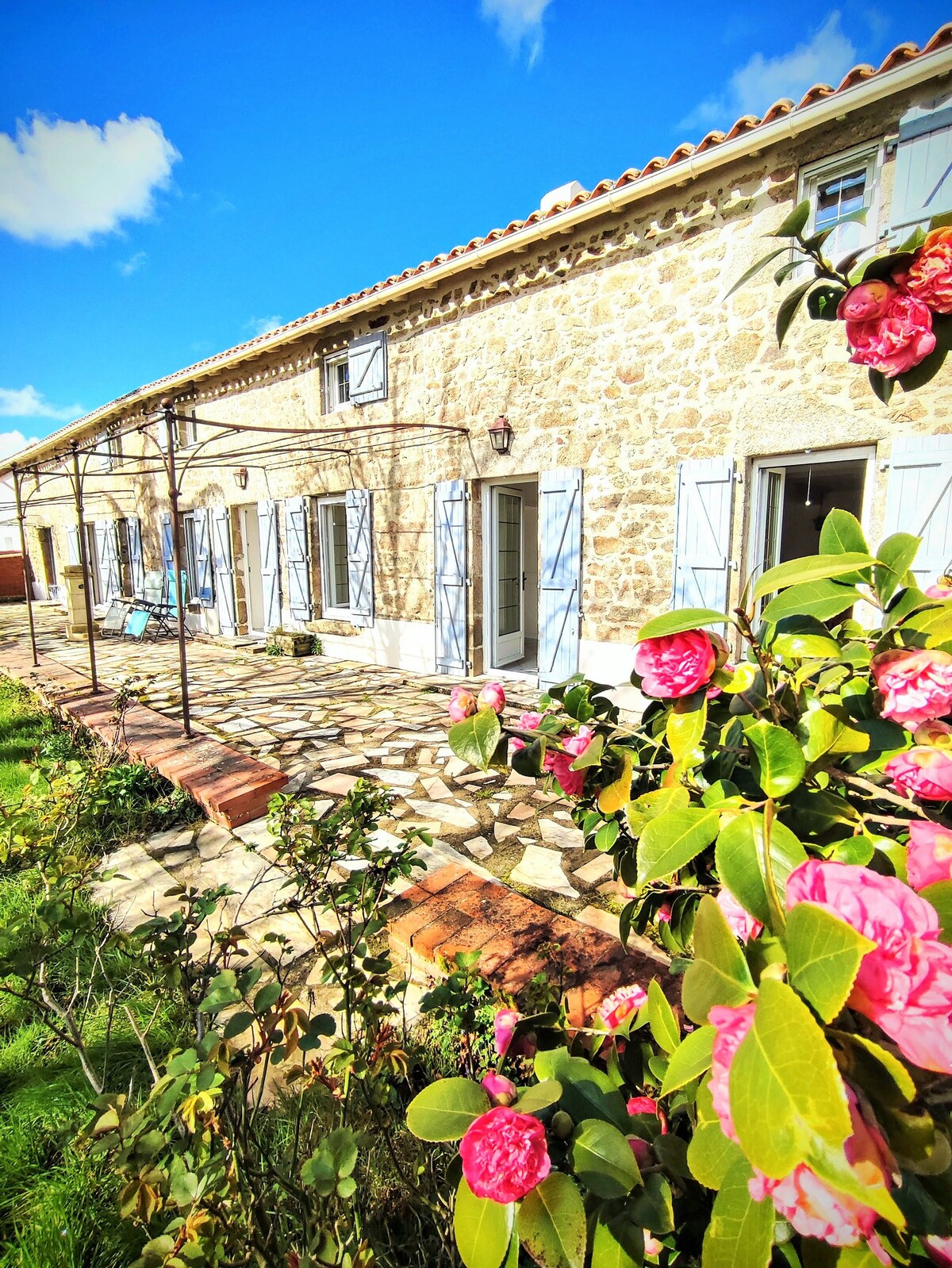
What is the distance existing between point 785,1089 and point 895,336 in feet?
2.67

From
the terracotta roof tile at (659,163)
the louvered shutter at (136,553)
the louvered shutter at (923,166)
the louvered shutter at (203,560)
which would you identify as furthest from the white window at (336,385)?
the louvered shutter at (136,553)

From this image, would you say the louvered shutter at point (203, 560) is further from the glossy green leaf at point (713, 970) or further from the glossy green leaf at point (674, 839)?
the glossy green leaf at point (713, 970)

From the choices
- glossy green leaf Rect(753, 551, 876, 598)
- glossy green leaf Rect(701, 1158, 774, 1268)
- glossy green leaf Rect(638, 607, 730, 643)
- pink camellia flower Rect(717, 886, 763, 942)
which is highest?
glossy green leaf Rect(753, 551, 876, 598)

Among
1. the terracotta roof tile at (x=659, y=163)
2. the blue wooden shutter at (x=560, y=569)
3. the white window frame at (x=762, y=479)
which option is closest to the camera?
the terracotta roof tile at (x=659, y=163)

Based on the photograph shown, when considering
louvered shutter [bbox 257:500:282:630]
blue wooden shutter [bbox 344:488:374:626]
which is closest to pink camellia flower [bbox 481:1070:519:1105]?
blue wooden shutter [bbox 344:488:374:626]

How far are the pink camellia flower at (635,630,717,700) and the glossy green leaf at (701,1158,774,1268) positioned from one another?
426mm

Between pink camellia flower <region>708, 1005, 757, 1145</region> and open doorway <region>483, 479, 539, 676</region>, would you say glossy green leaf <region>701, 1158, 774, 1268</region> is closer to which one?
pink camellia flower <region>708, 1005, 757, 1145</region>

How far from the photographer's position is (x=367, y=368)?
23.5ft

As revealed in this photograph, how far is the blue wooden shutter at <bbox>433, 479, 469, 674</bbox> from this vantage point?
249 inches

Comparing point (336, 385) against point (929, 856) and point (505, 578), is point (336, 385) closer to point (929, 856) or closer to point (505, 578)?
point (505, 578)

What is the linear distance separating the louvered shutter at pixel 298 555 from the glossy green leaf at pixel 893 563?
26.4ft

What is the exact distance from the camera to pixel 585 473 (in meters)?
5.39

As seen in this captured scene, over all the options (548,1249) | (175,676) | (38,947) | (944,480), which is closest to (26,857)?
(38,947)

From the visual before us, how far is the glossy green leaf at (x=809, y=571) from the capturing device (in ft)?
Result: 1.97
